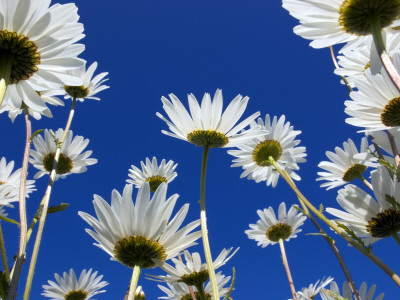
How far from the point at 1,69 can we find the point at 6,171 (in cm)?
197

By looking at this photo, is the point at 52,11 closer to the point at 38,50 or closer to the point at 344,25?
the point at 38,50

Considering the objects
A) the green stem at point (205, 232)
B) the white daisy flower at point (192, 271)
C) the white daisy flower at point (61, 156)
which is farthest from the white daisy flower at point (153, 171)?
the green stem at point (205, 232)

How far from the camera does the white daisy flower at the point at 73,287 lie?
11.3 ft

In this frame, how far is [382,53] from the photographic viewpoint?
1212 mm

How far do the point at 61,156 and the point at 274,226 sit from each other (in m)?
2.49

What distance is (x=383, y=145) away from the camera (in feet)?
5.82

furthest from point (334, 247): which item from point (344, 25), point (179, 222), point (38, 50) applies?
point (38, 50)

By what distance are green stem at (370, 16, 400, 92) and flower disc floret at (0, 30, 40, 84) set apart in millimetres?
1192

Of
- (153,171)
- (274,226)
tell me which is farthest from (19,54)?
(274,226)

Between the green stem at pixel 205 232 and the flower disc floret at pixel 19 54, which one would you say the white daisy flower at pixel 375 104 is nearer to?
the green stem at pixel 205 232

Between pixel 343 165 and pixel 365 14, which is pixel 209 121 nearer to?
pixel 365 14

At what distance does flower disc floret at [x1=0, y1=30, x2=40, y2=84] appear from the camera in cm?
130

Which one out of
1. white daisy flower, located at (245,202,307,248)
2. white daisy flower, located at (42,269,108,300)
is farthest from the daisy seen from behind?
white daisy flower, located at (245,202,307,248)

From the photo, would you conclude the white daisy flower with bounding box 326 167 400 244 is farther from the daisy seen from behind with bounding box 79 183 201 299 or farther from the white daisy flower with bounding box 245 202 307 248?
the white daisy flower with bounding box 245 202 307 248
